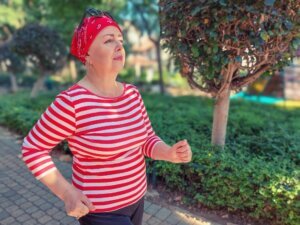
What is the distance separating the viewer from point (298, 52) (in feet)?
13.2

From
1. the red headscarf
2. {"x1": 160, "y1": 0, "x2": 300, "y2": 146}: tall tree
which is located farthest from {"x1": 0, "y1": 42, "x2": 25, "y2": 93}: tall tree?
the red headscarf

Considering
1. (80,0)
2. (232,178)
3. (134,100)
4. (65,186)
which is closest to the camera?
(65,186)

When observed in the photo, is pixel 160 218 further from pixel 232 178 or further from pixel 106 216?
pixel 106 216

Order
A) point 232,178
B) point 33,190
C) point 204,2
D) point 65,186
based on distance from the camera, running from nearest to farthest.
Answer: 1. point 65,186
2. point 204,2
3. point 232,178
4. point 33,190

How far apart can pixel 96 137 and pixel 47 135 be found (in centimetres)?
24

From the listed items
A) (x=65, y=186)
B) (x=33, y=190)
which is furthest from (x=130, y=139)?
(x=33, y=190)

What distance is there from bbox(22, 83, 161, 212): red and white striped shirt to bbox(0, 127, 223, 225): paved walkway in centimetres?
179

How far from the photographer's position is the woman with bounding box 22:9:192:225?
4.85ft

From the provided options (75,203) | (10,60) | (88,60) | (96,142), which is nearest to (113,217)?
(75,203)

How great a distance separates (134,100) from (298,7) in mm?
2353

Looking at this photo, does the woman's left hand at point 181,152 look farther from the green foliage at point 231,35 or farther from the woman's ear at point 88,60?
the green foliage at point 231,35

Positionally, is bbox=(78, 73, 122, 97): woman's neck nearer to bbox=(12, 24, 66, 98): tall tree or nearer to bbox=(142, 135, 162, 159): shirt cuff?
bbox=(142, 135, 162, 159): shirt cuff

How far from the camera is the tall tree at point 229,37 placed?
10.0 ft

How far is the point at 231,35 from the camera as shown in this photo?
3.20 meters
